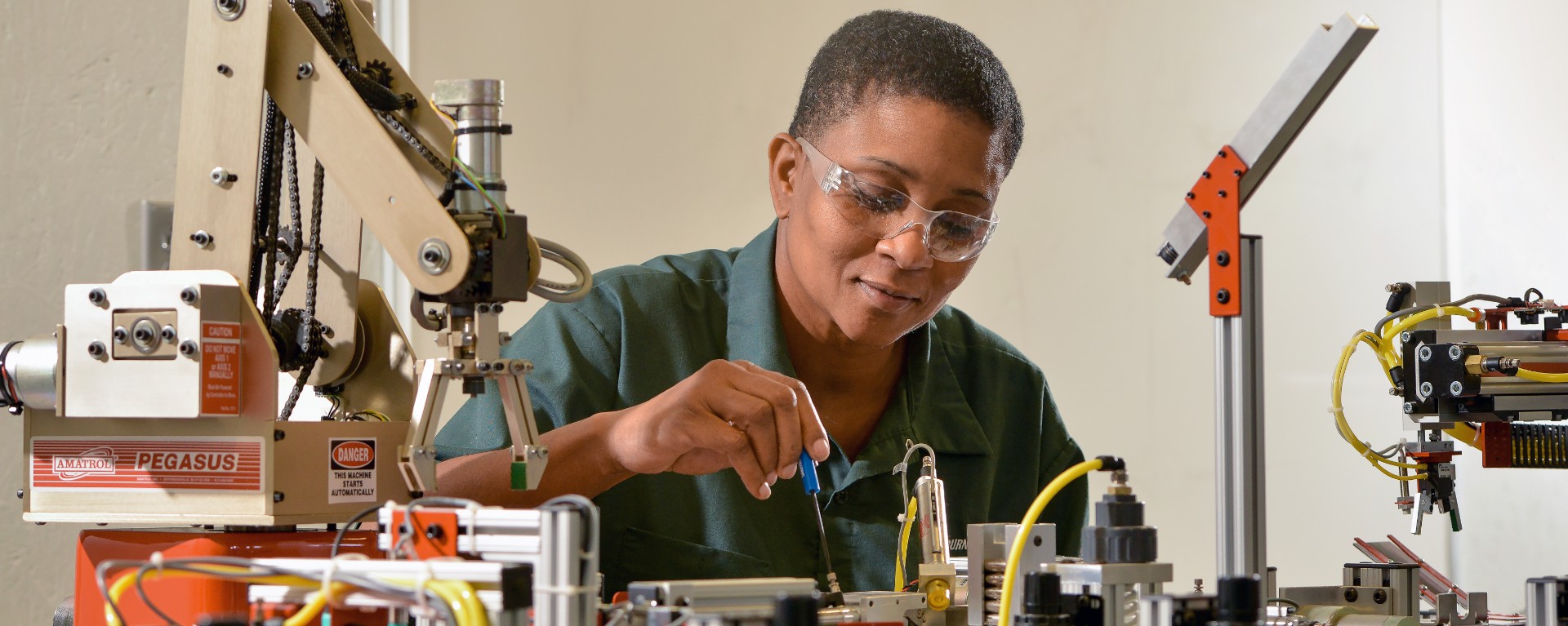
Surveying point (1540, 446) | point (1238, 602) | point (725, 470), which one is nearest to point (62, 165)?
point (725, 470)

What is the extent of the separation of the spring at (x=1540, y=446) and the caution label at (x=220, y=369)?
57.3 inches

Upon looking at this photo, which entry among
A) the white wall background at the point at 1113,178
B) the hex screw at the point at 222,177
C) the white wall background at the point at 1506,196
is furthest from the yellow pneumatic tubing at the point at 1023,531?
the white wall background at the point at 1506,196

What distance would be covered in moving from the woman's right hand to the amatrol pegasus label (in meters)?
0.37

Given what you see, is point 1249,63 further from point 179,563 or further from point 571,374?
point 179,563

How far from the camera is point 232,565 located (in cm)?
91

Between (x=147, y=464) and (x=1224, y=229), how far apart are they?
2.86 feet

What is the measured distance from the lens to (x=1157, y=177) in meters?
3.35

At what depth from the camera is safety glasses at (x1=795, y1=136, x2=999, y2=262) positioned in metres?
1.59

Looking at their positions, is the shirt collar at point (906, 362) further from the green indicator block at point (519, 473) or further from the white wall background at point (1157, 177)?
the white wall background at point (1157, 177)

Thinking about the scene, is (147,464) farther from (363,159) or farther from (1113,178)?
(1113,178)

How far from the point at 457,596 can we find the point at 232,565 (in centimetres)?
17

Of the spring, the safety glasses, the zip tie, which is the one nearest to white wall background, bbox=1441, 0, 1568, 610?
the spring

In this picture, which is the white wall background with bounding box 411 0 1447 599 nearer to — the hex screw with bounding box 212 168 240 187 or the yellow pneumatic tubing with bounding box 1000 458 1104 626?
the hex screw with bounding box 212 168 240 187

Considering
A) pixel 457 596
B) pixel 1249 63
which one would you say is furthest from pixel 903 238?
pixel 1249 63
